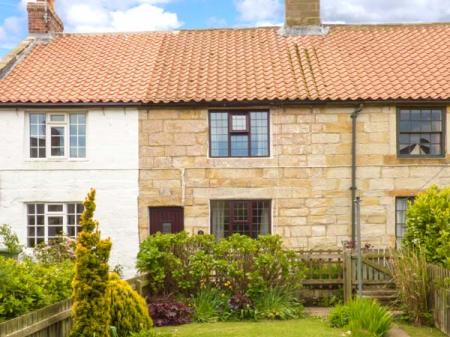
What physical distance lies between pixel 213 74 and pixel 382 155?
5.87m

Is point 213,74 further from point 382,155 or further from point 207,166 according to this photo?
point 382,155

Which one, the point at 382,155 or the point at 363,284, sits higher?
the point at 382,155

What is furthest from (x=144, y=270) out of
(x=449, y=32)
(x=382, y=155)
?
(x=449, y=32)

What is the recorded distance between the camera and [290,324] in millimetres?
12320

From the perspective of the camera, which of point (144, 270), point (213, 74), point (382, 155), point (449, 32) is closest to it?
point (144, 270)

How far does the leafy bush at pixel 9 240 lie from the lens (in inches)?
687

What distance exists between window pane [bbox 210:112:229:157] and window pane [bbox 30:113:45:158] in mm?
5089

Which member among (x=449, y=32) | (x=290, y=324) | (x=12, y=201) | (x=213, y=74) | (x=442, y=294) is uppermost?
(x=449, y=32)

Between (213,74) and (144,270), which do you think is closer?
(144,270)

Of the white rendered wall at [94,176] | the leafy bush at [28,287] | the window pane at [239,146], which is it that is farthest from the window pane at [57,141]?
the leafy bush at [28,287]

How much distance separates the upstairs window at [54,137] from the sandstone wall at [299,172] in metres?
1.93

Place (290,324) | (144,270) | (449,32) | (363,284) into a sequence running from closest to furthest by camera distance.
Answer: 1. (290,324)
2. (144,270)
3. (363,284)
4. (449,32)

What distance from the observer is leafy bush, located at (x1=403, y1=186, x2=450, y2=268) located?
12307 millimetres

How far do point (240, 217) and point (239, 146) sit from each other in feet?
6.91
